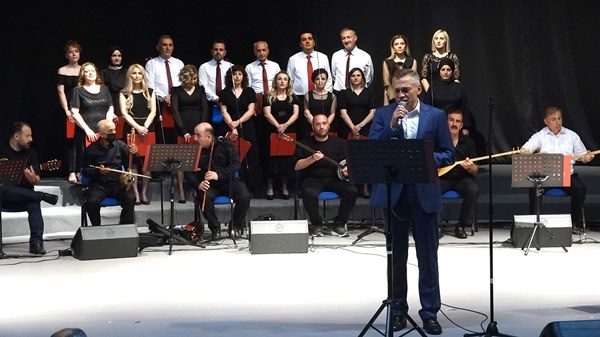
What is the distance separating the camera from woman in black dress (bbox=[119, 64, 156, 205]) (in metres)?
11.0

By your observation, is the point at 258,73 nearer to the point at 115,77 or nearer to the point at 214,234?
the point at 115,77

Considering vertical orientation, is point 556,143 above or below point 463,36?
below

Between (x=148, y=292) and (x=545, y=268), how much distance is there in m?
3.23

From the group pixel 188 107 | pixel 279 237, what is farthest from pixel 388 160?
pixel 188 107

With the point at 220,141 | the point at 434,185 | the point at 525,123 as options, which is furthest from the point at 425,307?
the point at 525,123

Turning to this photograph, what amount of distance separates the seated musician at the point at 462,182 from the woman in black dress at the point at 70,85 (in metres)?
4.09

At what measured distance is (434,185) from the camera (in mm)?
5934

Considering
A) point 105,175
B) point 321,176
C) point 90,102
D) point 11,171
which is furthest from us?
point 90,102

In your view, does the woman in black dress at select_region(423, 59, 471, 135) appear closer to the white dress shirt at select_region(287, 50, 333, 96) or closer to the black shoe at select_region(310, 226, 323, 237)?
the white dress shirt at select_region(287, 50, 333, 96)

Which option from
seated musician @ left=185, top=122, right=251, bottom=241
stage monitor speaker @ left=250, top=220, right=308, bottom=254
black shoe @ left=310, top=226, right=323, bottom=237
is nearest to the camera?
stage monitor speaker @ left=250, top=220, right=308, bottom=254

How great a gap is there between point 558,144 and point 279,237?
324 cm

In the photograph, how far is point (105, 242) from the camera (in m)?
9.04

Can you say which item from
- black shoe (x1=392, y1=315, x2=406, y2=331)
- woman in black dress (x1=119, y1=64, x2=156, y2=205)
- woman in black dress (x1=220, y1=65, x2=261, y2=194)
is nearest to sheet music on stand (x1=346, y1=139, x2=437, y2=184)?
black shoe (x1=392, y1=315, x2=406, y2=331)

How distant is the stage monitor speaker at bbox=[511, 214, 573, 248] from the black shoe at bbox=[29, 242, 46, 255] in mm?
4344
